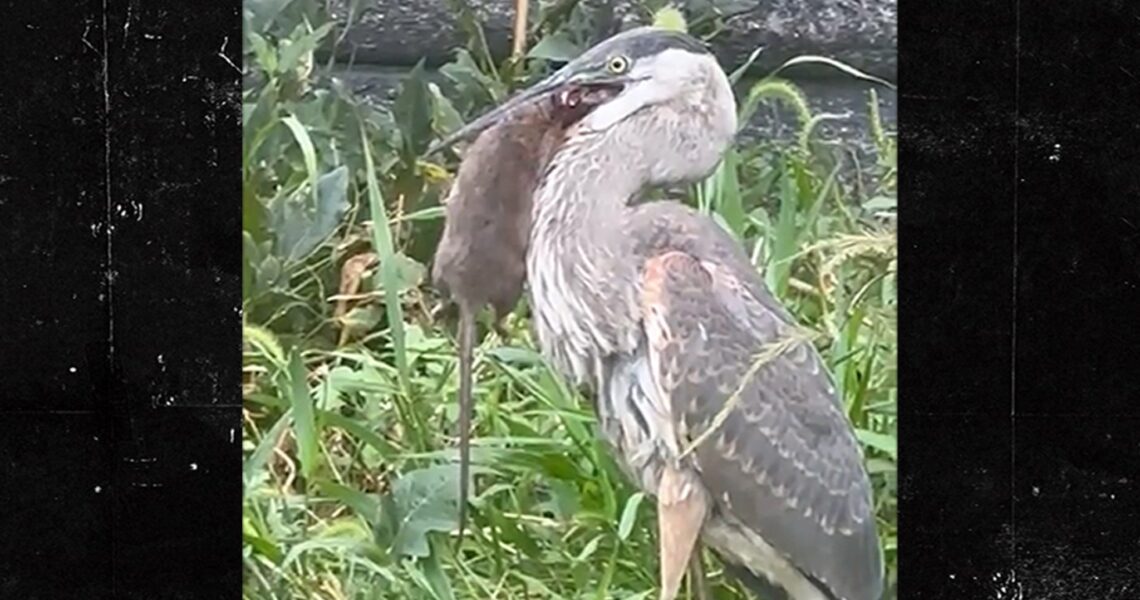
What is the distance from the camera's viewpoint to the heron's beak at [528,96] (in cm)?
163

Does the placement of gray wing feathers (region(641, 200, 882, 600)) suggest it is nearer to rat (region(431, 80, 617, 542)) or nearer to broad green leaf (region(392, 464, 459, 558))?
rat (region(431, 80, 617, 542))

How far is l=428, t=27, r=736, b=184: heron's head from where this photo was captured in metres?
1.64

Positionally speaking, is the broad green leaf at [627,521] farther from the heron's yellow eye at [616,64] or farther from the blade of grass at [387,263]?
the heron's yellow eye at [616,64]

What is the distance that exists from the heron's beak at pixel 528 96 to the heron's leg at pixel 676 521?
435mm

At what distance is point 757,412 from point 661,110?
1.17 ft

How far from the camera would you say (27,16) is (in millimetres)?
1578

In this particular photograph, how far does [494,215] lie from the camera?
164 cm

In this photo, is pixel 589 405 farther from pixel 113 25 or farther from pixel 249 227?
pixel 113 25

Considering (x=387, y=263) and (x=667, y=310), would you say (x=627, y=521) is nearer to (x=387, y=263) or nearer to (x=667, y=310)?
(x=667, y=310)

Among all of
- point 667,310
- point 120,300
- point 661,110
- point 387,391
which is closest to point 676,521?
point 667,310

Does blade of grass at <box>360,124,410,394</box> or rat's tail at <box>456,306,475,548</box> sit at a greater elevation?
blade of grass at <box>360,124,410,394</box>
